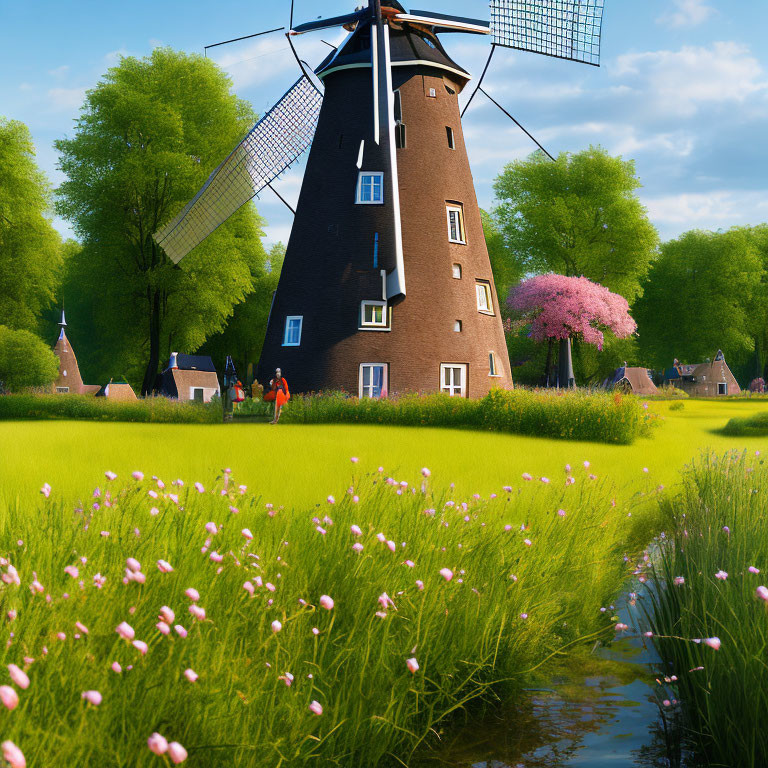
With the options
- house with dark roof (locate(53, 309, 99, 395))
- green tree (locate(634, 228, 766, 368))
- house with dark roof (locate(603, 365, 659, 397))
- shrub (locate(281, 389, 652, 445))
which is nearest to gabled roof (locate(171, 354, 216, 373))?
house with dark roof (locate(53, 309, 99, 395))

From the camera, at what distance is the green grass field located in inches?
350

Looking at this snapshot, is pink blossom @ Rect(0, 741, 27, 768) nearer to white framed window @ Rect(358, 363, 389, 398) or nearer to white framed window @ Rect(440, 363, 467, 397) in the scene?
white framed window @ Rect(358, 363, 389, 398)

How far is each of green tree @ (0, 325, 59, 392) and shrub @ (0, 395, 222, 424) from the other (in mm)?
3135

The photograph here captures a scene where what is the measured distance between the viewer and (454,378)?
22.8 metres

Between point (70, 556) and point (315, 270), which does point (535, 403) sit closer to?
point (315, 270)

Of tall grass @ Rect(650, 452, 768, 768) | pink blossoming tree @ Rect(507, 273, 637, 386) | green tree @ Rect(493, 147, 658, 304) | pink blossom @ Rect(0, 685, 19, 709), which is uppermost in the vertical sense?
green tree @ Rect(493, 147, 658, 304)

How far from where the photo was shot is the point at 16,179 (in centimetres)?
3216

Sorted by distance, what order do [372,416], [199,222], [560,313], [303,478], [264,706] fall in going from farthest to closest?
[560,313], [199,222], [372,416], [303,478], [264,706]

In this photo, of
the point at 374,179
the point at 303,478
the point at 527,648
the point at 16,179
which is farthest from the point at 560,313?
the point at 527,648

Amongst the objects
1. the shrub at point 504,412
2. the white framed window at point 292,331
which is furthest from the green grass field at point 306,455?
the white framed window at point 292,331

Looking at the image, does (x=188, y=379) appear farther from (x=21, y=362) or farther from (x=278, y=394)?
A: (x=278, y=394)

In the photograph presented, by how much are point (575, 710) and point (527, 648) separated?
470mm

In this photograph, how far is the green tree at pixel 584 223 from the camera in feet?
141

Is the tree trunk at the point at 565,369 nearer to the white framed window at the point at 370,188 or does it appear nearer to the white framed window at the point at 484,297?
the white framed window at the point at 484,297
